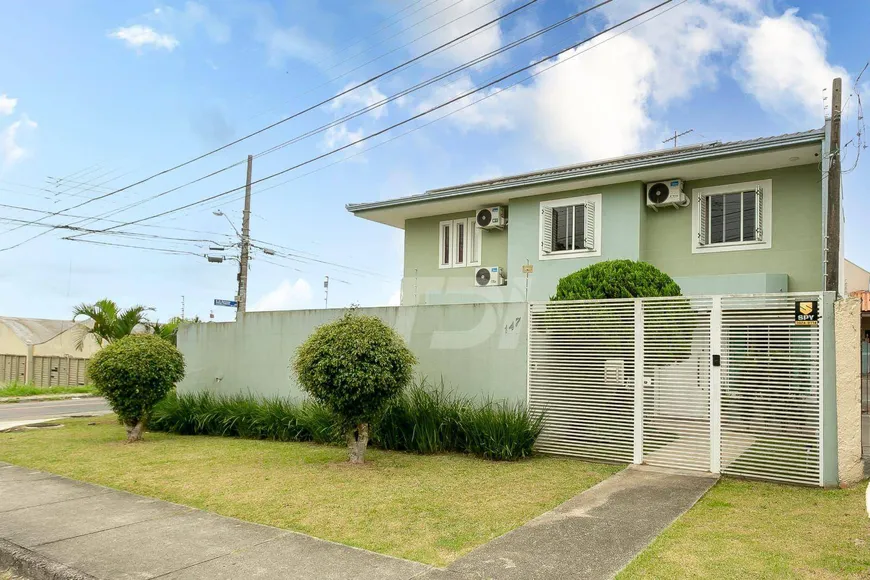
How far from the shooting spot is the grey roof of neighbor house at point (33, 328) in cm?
3238

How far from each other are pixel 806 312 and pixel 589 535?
158 inches

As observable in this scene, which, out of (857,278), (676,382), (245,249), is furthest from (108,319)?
(857,278)

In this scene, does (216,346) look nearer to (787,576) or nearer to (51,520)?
(51,520)

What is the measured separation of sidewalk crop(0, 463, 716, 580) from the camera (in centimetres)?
471

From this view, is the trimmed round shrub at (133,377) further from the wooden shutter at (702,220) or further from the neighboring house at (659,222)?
the wooden shutter at (702,220)

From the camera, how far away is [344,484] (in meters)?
7.66

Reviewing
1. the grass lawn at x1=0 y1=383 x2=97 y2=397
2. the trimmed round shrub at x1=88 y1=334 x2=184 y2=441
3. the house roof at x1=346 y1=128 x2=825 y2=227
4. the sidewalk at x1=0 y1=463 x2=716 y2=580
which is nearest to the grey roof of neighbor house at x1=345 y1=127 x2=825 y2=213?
the house roof at x1=346 y1=128 x2=825 y2=227

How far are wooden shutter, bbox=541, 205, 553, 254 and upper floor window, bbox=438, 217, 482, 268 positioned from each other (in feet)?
7.14

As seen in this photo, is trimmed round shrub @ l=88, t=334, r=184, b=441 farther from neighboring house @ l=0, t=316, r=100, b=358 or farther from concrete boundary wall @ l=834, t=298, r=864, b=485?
neighboring house @ l=0, t=316, r=100, b=358

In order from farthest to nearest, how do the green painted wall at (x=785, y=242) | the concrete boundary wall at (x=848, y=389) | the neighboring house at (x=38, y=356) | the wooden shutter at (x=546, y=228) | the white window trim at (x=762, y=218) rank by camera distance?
1. the neighboring house at (x=38, y=356)
2. the wooden shutter at (x=546, y=228)
3. the white window trim at (x=762, y=218)
4. the green painted wall at (x=785, y=242)
5. the concrete boundary wall at (x=848, y=389)

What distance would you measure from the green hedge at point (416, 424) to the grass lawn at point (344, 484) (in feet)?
0.85

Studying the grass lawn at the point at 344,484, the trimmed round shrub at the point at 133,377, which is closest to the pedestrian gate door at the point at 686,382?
the grass lawn at the point at 344,484

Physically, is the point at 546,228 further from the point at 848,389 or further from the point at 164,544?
the point at 164,544

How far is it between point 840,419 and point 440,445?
203 inches
